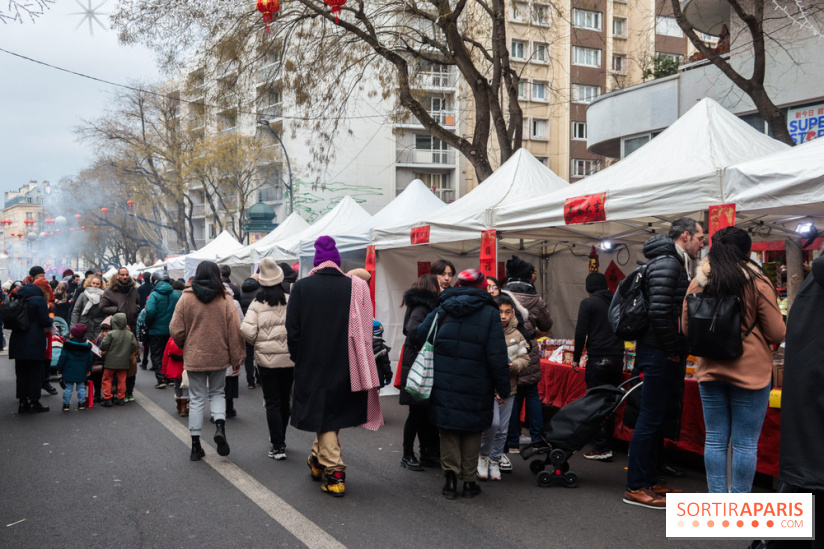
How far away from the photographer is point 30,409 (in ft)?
30.7

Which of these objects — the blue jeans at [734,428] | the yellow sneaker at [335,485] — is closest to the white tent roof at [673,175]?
the blue jeans at [734,428]

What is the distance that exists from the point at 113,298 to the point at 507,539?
854 cm

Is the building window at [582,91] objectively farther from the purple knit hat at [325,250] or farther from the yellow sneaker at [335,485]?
the yellow sneaker at [335,485]

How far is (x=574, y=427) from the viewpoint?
218 inches

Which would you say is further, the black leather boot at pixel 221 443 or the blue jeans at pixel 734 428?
the black leather boot at pixel 221 443

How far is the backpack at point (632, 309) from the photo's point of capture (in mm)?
4977

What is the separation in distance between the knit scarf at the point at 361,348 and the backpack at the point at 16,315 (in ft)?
17.9

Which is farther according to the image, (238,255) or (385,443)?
(238,255)

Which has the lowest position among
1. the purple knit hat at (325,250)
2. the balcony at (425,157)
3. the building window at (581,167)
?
the purple knit hat at (325,250)

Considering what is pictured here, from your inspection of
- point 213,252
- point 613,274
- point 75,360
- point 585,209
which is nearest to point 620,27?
point 213,252

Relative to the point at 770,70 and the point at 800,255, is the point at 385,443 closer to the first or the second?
the point at 800,255

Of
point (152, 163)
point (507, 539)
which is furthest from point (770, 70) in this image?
point (152, 163)

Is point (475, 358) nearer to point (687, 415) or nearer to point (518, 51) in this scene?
point (687, 415)

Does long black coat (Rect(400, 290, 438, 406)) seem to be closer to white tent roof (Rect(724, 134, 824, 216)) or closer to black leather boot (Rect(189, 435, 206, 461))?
black leather boot (Rect(189, 435, 206, 461))
